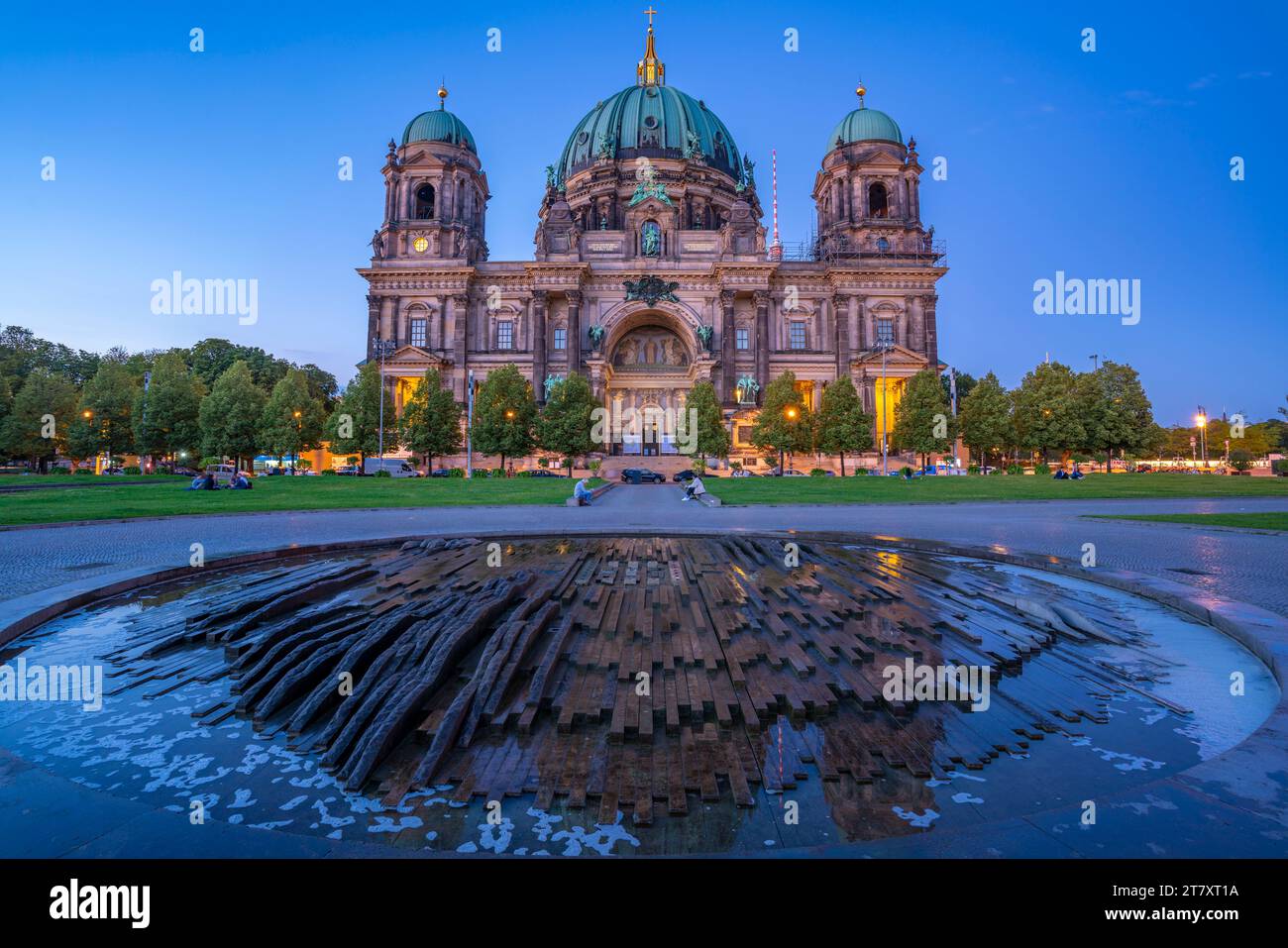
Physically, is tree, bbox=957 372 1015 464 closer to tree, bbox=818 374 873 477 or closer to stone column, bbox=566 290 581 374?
tree, bbox=818 374 873 477

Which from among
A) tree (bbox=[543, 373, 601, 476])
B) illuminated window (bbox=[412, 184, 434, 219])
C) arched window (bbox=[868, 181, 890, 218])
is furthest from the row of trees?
arched window (bbox=[868, 181, 890, 218])

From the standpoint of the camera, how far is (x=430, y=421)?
50.2 m

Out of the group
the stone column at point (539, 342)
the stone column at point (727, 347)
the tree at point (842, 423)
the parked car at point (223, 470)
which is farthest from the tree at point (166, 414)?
the tree at point (842, 423)

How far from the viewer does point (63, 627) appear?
18.9ft

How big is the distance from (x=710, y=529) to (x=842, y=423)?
137 feet

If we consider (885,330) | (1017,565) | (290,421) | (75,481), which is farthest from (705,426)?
(1017,565)

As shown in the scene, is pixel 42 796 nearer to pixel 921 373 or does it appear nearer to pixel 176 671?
pixel 176 671

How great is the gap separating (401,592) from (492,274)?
6236 centimetres

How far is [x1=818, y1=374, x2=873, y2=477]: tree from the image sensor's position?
50.7 metres

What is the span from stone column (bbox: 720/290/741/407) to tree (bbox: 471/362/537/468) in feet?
62.4

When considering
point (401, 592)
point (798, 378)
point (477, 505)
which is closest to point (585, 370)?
point (798, 378)

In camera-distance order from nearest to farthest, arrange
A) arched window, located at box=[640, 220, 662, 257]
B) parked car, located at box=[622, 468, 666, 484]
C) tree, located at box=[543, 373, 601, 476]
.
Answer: parked car, located at box=[622, 468, 666, 484], tree, located at box=[543, 373, 601, 476], arched window, located at box=[640, 220, 662, 257]

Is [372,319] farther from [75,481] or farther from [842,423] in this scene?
[842,423]

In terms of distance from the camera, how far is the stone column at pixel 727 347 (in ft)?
195
